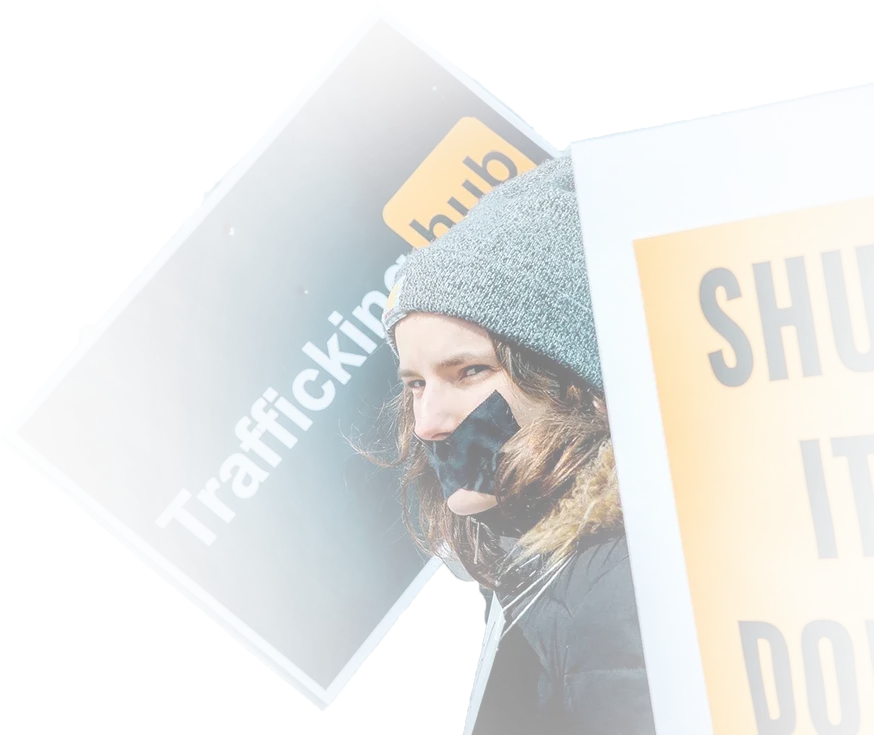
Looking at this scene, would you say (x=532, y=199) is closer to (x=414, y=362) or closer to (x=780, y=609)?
(x=414, y=362)

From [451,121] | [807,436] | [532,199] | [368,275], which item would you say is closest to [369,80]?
[451,121]

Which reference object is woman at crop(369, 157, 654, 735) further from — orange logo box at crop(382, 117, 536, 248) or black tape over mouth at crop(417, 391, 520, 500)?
orange logo box at crop(382, 117, 536, 248)

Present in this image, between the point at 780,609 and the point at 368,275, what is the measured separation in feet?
3.91

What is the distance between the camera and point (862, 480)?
2.21 feet

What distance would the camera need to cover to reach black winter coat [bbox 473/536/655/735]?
35.3 inches

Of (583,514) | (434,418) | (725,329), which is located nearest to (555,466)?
(583,514)

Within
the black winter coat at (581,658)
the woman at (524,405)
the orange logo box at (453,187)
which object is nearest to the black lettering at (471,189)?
the orange logo box at (453,187)

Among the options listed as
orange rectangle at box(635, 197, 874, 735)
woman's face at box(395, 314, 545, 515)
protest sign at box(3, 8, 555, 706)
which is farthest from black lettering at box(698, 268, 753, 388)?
protest sign at box(3, 8, 555, 706)

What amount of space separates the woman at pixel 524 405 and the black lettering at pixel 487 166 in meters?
0.49

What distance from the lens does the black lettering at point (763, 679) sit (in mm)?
680

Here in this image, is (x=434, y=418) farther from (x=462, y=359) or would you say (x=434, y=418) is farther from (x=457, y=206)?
(x=457, y=206)

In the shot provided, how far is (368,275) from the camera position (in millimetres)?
1750

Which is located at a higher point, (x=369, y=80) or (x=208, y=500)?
(x=369, y=80)

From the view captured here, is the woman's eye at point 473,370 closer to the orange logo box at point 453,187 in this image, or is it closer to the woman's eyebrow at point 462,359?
the woman's eyebrow at point 462,359
